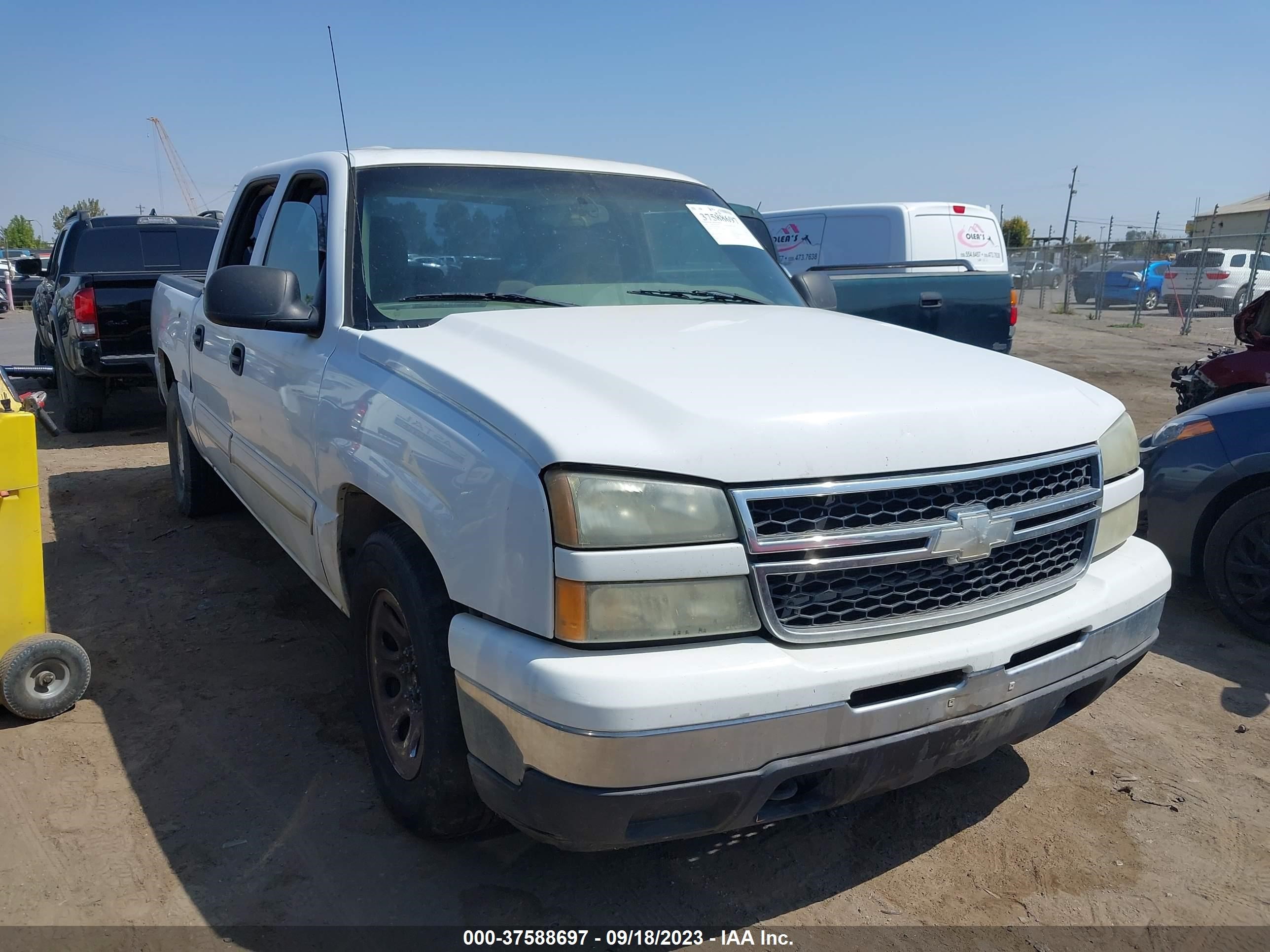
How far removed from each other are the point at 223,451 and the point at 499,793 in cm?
301

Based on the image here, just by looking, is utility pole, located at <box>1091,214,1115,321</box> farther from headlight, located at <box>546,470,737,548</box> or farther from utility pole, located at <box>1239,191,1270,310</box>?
headlight, located at <box>546,470,737,548</box>

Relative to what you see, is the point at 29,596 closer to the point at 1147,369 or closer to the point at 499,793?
the point at 499,793

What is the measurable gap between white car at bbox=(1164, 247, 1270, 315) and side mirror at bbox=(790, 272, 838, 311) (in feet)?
71.8

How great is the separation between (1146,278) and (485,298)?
24106mm

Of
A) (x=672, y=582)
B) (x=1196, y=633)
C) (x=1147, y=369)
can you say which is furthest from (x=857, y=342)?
(x=1147, y=369)

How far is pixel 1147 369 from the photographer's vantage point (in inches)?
577

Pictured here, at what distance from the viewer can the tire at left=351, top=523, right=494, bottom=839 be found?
240 cm

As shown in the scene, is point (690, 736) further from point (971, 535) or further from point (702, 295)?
point (702, 295)

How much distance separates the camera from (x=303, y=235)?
12.2ft

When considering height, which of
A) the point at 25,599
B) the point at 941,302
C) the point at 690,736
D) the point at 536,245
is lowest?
the point at 25,599

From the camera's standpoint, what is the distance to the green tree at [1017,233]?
6019 cm

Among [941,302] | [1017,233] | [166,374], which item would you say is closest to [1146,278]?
[941,302]

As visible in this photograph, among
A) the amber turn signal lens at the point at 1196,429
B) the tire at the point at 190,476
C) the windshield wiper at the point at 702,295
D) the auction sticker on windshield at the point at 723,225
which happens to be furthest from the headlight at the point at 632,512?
the tire at the point at 190,476

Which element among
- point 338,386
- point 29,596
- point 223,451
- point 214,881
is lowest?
point 214,881
